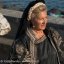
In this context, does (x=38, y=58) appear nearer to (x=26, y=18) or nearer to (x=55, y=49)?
(x=55, y=49)

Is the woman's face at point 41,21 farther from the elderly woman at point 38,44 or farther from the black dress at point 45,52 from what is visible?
the black dress at point 45,52

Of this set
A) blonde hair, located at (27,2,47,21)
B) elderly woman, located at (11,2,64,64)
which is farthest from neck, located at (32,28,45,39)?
blonde hair, located at (27,2,47,21)

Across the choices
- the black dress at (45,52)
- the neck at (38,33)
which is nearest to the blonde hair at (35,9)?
the neck at (38,33)

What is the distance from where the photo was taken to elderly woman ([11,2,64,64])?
4301 millimetres

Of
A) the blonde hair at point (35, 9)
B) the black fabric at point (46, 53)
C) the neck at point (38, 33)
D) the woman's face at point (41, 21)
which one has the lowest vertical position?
the black fabric at point (46, 53)

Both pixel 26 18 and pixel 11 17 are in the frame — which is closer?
pixel 26 18

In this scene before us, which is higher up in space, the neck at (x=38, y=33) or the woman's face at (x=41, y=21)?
the woman's face at (x=41, y=21)

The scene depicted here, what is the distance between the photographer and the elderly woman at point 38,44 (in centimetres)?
430

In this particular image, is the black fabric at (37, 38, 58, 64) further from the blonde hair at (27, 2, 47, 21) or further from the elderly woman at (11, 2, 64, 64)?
the blonde hair at (27, 2, 47, 21)

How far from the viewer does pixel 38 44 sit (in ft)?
14.2

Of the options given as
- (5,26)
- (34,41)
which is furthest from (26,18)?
(5,26)

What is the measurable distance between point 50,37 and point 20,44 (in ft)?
1.25

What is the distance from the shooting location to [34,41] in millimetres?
4336

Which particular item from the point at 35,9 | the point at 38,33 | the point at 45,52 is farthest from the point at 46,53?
the point at 35,9
